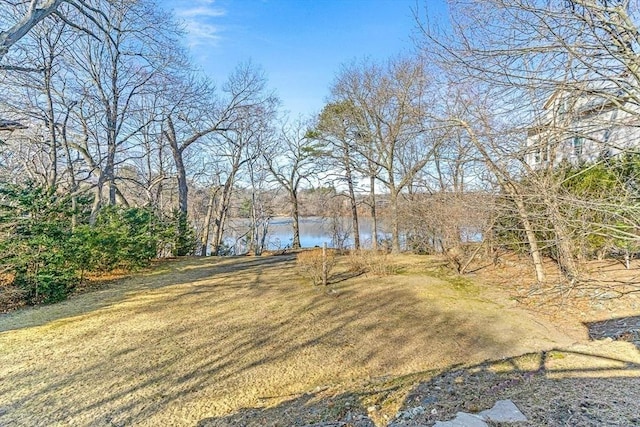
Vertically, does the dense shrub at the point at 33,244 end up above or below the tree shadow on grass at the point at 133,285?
above

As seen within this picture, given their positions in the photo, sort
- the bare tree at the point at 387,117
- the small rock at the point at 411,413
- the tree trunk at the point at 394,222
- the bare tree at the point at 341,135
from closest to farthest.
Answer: the small rock at the point at 411,413
the bare tree at the point at 387,117
the tree trunk at the point at 394,222
the bare tree at the point at 341,135

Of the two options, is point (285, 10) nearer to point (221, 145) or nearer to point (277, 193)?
point (221, 145)

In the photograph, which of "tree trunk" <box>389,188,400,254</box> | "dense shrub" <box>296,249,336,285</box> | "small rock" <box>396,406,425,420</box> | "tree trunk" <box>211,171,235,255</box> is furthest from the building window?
"tree trunk" <box>211,171,235,255</box>

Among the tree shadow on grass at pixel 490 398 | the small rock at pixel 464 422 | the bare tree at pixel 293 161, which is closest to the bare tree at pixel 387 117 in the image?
the bare tree at pixel 293 161

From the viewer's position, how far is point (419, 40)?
3658mm

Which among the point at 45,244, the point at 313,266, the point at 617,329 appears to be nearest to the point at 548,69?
the point at 617,329

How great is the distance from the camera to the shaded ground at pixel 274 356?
275 centimetres

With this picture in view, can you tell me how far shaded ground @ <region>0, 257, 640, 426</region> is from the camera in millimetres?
2754

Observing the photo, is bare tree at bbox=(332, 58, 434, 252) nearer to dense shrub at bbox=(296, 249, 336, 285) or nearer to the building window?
dense shrub at bbox=(296, 249, 336, 285)

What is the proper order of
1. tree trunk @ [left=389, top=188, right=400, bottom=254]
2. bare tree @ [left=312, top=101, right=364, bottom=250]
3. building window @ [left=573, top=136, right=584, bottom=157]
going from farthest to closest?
1. bare tree @ [left=312, top=101, right=364, bottom=250]
2. tree trunk @ [left=389, top=188, right=400, bottom=254]
3. building window @ [left=573, top=136, right=584, bottom=157]

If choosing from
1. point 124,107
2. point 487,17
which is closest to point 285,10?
point 124,107

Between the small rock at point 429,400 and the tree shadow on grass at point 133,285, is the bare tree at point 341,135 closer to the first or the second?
the tree shadow on grass at point 133,285

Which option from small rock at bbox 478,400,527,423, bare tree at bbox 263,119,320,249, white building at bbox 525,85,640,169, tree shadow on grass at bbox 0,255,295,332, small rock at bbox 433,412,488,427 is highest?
bare tree at bbox 263,119,320,249

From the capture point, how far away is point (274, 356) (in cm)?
396
